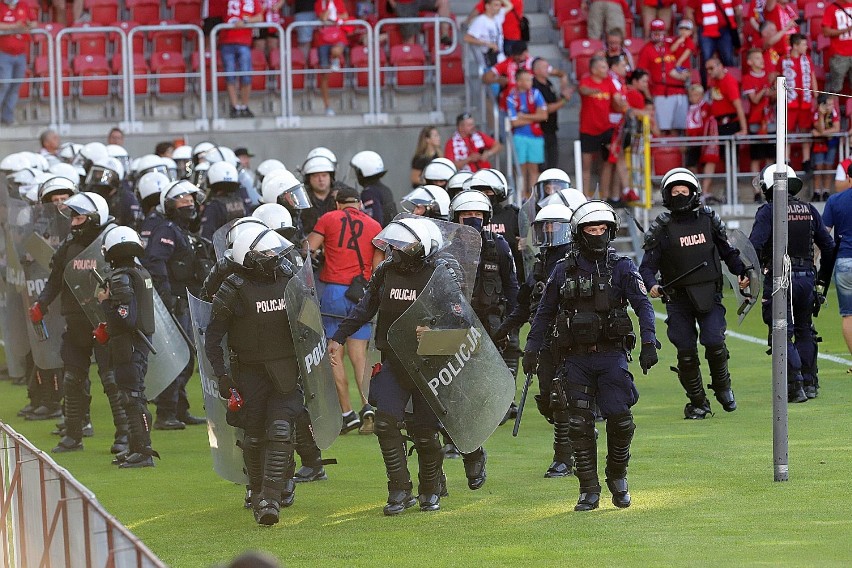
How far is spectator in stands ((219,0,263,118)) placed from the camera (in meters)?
22.8

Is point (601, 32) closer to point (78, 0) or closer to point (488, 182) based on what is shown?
point (78, 0)

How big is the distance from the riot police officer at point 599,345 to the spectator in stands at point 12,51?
48.9 feet

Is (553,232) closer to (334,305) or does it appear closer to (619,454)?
(619,454)

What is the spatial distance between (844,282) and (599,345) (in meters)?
5.09

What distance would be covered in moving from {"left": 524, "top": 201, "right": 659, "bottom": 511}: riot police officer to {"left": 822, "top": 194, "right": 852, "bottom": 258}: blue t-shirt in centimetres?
470

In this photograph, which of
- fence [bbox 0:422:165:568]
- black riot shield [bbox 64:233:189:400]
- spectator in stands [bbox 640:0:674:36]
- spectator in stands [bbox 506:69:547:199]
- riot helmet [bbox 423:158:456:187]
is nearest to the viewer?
fence [bbox 0:422:165:568]

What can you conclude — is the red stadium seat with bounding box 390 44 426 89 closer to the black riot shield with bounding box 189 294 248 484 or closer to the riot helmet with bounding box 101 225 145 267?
the riot helmet with bounding box 101 225 145 267

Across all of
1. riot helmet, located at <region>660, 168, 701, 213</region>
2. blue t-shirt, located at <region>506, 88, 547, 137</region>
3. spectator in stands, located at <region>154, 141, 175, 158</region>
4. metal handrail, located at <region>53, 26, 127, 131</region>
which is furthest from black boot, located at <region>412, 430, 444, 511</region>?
metal handrail, located at <region>53, 26, 127, 131</region>

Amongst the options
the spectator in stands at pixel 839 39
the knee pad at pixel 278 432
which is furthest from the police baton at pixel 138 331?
the spectator in stands at pixel 839 39

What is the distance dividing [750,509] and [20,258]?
288 inches

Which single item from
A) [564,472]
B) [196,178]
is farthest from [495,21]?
[564,472]

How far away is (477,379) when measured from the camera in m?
9.80

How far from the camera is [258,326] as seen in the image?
945cm

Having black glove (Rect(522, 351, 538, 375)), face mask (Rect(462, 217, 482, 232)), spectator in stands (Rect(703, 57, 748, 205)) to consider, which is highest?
spectator in stands (Rect(703, 57, 748, 205))
